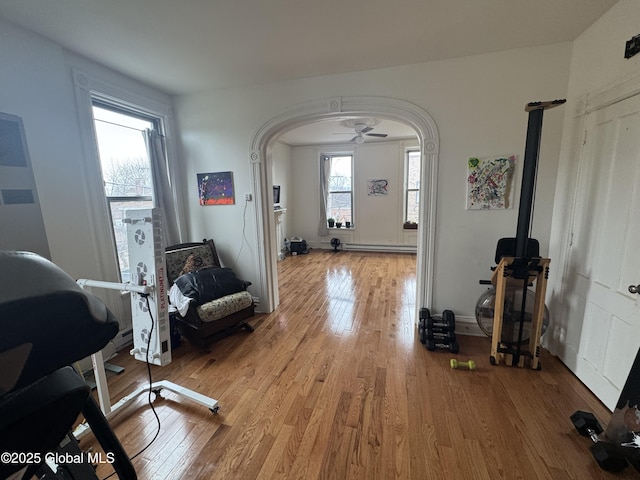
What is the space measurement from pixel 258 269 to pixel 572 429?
3043mm

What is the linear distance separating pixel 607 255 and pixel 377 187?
5018 mm

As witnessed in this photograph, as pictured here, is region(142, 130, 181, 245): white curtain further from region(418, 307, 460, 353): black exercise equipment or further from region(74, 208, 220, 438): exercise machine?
region(418, 307, 460, 353): black exercise equipment

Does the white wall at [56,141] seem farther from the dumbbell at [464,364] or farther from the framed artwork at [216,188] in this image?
the dumbbell at [464,364]

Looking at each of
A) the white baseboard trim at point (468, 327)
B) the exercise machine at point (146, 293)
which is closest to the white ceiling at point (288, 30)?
the exercise machine at point (146, 293)

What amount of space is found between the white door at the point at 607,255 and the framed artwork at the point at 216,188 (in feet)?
11.1

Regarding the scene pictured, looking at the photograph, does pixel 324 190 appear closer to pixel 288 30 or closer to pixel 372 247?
pixel 372 247

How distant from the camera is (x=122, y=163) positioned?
296cm

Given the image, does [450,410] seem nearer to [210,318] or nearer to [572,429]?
[572,429]

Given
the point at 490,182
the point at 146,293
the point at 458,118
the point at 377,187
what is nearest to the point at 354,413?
the point at 146,293

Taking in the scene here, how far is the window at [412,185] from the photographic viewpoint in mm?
6477

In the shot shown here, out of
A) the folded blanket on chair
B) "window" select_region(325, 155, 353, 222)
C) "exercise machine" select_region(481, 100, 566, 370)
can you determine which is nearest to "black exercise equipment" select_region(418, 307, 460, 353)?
"exercise machine" select_region(481, 100, 566, 370)

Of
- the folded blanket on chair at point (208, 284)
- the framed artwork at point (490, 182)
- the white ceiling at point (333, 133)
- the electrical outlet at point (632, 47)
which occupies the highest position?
the white ceiling at point (333, 133)

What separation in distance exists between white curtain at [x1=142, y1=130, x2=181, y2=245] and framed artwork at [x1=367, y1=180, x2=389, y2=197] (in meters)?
4.60

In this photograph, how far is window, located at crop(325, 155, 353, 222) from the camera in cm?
698
